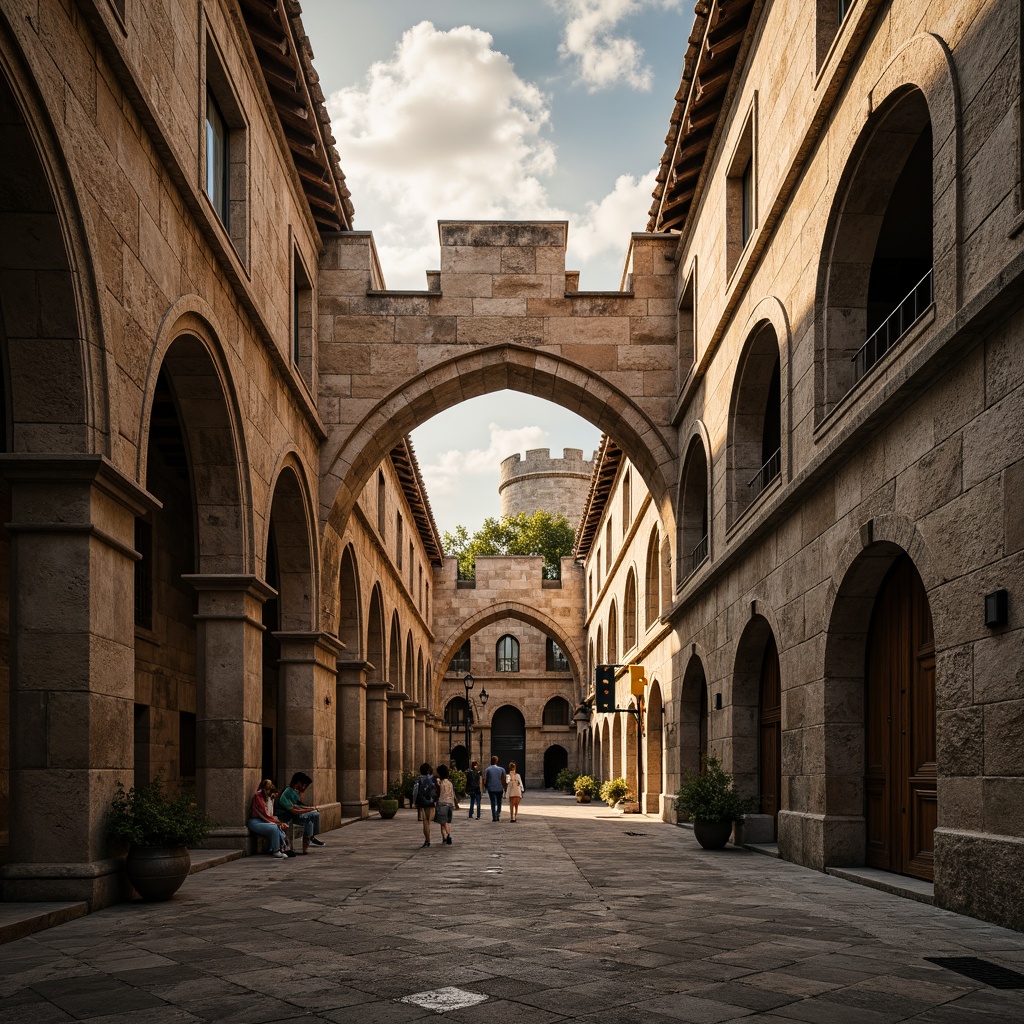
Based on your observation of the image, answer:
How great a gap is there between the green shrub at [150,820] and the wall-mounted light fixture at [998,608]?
6324mm

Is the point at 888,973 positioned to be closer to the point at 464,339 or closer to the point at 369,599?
the point at 464,339

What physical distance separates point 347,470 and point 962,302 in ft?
44.2

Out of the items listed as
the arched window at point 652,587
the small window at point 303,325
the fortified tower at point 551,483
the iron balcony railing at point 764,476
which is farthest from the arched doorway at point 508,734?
the iron balcony railing at point 764,476

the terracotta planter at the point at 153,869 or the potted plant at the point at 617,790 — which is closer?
the terracotta planter at the point at 153,869

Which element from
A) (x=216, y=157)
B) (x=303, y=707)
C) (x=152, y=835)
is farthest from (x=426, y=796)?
(x=216, y=157)

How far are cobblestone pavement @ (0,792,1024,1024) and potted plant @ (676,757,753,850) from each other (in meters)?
3.09

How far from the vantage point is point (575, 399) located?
21.1 meters

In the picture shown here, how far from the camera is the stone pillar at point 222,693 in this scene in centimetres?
1370

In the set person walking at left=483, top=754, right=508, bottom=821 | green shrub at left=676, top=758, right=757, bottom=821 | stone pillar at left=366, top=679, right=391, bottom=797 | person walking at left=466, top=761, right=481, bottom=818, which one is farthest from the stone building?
stone pillar at left=366, top=679, right=391, bottom=797

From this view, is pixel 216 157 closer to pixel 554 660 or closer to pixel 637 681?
pixel 637 681

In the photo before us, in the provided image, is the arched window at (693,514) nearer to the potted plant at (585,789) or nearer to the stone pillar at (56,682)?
the stone pillar at (56,682)

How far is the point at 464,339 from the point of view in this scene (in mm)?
20469

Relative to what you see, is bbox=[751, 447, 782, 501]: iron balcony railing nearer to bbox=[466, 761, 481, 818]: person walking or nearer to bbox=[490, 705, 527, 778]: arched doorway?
bbox=[466, 761, 481, 818]: person walking

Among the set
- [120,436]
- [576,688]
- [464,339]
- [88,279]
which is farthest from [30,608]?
[576,688]
